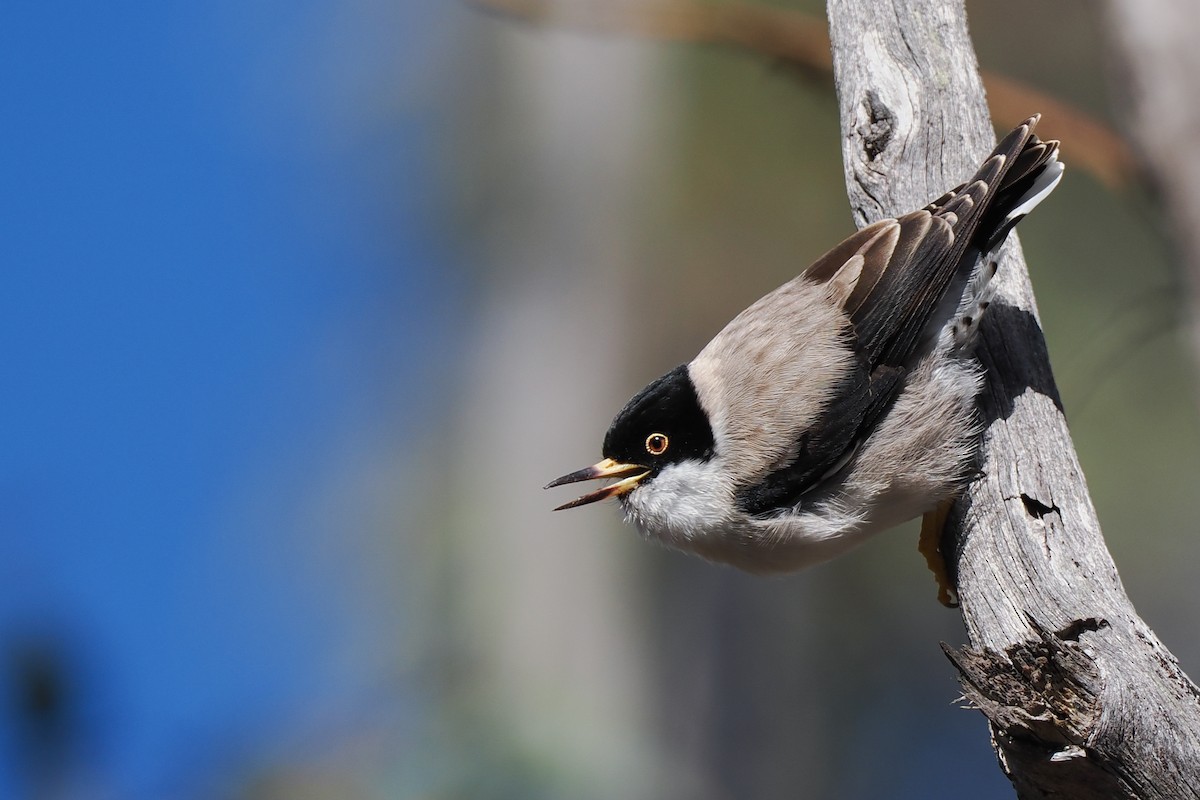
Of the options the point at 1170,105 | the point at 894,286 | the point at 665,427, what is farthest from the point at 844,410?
the point at 1170,105

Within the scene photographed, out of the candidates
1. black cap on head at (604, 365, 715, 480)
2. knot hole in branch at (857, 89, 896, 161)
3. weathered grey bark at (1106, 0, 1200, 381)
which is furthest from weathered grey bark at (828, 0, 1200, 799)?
weathered grey bark at (1106, 0, 1200, 381)

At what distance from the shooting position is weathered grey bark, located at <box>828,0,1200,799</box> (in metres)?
2.43

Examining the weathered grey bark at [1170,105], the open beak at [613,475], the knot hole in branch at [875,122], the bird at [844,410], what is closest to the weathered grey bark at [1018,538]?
the knot hole in branch at [875,122]

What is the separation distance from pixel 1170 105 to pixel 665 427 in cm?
272

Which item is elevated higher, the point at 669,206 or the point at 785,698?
the point at 669,206

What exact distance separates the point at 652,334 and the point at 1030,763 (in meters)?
7.40

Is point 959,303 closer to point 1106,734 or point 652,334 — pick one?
point 1106,734

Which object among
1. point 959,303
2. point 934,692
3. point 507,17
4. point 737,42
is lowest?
point 934,692

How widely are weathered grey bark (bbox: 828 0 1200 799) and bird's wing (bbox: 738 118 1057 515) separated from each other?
24 centimetres

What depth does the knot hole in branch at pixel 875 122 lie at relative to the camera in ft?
12.4

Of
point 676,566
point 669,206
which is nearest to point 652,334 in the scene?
point 669,206

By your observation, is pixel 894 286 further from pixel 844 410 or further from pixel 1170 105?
pixel 1170 105

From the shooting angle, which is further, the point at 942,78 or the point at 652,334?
the point at 652,334

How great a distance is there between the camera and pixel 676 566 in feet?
29.8
